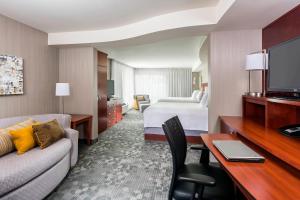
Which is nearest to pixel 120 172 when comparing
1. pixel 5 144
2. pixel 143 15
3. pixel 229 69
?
pixel 5 144

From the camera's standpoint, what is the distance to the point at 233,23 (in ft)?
8.33

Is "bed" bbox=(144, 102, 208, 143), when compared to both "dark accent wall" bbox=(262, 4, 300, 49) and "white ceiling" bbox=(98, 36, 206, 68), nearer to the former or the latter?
"white ceiling" bbox=(98, 36, 206, 68)

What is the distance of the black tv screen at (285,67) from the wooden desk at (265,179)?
0.75m

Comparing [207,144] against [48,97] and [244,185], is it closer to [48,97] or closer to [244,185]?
[244,185]

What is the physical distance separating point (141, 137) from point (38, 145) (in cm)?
A: 251

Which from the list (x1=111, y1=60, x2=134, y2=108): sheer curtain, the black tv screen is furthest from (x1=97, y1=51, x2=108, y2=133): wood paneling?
the black tv screen

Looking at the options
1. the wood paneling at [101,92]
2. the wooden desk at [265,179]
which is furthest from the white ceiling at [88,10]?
the wooden desk at [265,179]

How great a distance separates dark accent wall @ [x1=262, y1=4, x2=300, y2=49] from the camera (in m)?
2.03

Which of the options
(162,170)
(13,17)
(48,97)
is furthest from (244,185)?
(48,97)

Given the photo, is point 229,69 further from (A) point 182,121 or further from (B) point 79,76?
(B) point 79,76

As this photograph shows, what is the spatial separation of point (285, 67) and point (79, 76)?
3664 millimetres

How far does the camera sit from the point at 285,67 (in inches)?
69.5

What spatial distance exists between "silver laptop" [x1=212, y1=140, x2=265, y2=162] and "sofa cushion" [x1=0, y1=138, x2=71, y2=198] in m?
1.74

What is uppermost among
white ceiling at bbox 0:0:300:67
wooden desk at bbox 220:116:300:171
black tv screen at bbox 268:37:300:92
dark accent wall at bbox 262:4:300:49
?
white ceiling at bbox 0:0:300:67
